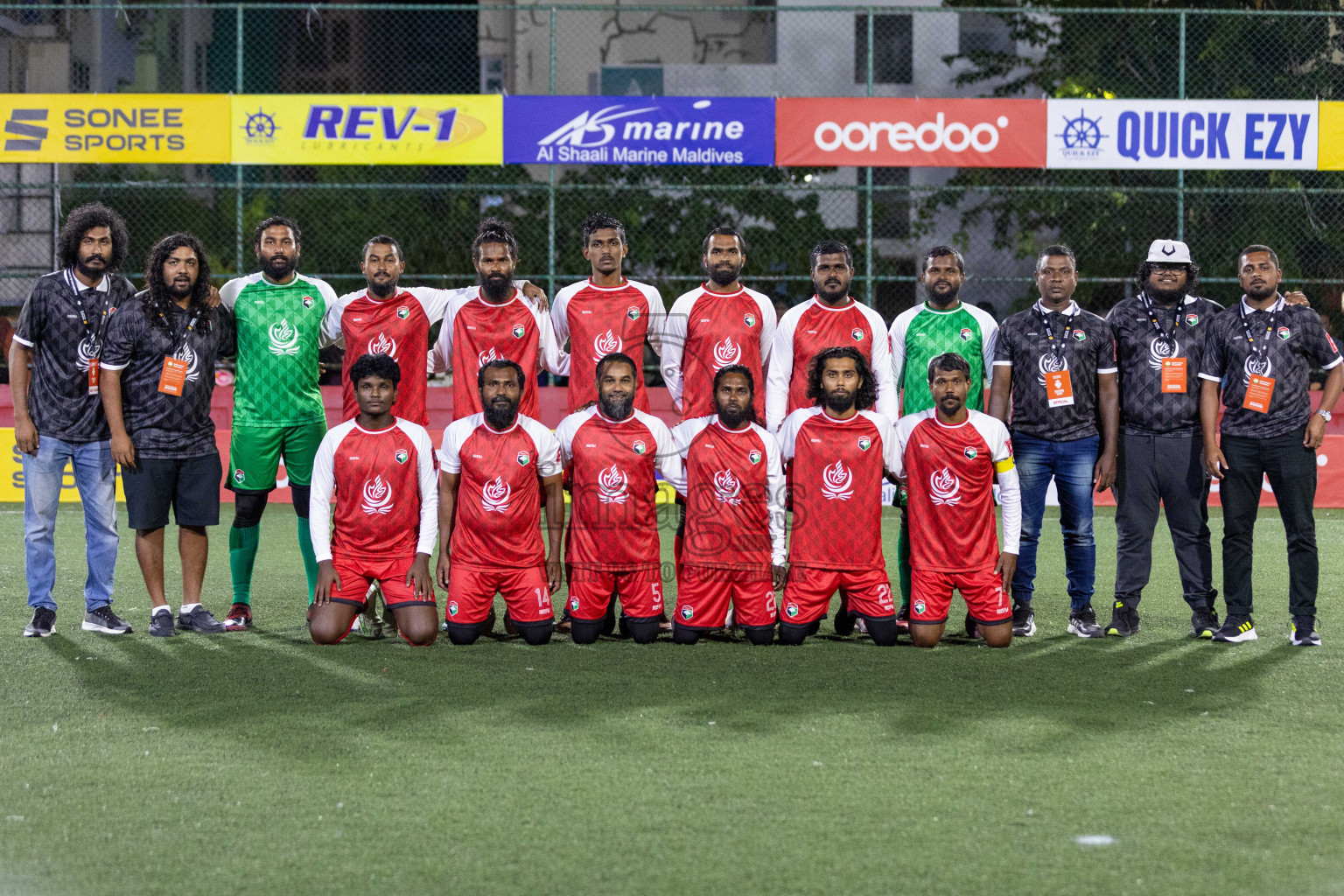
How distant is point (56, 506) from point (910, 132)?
29.9 feet

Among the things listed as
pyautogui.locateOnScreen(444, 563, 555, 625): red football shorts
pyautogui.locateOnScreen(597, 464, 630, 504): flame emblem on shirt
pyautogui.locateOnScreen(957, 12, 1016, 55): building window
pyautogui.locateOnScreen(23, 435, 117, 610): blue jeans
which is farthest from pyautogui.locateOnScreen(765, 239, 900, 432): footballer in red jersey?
pyautogui.locateOnScreen(957, 12, 1016, 55): building window

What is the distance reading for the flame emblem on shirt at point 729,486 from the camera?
6.01 metres

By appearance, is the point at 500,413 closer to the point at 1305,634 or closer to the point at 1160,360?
the point at 1160,360

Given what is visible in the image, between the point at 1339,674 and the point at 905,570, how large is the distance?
6.25ft

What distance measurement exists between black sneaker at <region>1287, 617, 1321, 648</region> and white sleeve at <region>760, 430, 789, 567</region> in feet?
7.63

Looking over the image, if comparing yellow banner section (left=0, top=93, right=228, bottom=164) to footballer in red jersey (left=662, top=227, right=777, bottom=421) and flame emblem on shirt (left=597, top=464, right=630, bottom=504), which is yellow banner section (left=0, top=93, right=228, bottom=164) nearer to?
footballer in red jersey (left=662, top=227, right=777, bottom=421)

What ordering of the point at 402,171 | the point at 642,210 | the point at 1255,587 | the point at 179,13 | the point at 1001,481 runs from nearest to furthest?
the point at 1001,481
the point at 1255,587
the point at 642,210
the point at 402,171
the point at 179,13

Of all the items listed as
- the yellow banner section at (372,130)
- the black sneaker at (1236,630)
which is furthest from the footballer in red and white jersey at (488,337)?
the yellow banner section at (372,130)

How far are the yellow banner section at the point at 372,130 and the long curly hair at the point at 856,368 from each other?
24.5 feet

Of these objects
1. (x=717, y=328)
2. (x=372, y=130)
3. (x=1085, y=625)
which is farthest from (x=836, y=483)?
(x=372, y=130)

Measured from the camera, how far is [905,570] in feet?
21.0

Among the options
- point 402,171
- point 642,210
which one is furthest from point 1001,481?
point 402,171

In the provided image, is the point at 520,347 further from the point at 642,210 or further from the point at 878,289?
the point at 878,289

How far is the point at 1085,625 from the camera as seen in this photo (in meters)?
6.29
